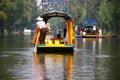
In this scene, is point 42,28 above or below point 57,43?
above

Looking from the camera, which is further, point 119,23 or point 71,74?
point 119,23

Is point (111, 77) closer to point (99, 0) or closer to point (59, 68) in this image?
point (59, 68)

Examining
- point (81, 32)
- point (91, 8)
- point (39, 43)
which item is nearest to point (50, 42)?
point (39, 43)

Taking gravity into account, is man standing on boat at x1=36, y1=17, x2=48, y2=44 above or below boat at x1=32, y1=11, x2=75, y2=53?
above

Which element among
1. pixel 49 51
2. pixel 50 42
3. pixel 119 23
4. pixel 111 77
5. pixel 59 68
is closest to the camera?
pixel 111 77

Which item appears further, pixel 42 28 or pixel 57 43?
pixel 57 43

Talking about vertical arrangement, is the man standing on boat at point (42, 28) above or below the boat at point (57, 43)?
above

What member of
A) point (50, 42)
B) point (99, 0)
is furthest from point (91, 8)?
point (50, 42)

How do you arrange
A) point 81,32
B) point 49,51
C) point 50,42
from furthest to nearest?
point 81,32, point 50,42, point 49,51

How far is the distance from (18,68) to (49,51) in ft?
33.1

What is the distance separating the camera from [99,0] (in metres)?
112

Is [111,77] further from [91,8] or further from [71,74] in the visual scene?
[91,8]

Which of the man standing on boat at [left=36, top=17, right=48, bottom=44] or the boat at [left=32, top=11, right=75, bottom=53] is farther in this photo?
the man standing on boat at [left=36, top=17, right=48, bottom=44]

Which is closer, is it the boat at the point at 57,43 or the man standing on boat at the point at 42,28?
the boat at the point at 57,43
